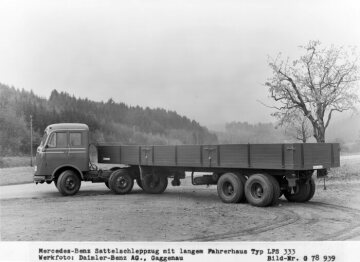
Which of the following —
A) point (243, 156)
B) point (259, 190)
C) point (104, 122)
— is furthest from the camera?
point (104, 122)

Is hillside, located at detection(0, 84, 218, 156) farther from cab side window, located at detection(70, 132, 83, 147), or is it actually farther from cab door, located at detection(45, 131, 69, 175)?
cab door, located at detection(45, 131, 69, 175)

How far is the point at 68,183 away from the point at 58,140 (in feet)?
4.78

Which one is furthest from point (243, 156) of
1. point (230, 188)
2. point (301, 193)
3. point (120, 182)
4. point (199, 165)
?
point (120, 182)

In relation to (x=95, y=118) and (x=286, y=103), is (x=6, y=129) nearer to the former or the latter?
(x=95, y=118)

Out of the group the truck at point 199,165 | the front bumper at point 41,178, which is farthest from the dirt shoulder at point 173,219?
the front bumper at point 41,178

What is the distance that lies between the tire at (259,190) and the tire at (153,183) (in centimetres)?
427

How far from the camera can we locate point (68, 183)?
44.2ft

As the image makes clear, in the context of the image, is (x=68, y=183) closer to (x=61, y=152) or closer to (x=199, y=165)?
(x=61, y=152)

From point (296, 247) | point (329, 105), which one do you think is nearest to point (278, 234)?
point (296, 247)

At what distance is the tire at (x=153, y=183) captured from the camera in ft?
47.1

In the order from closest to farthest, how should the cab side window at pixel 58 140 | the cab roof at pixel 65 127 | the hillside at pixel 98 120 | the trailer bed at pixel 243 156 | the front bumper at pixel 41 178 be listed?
the trailer bed at pixel 243 156, the front bumper at pixel 41 178, the cab side window at pixel 58 140, the cab roof at pixel 65 127, the hillside at pixel 98 120

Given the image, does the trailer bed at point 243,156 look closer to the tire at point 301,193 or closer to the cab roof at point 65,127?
the tire at point 301,193

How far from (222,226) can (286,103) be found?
12.8 m

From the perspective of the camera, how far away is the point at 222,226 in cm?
833
